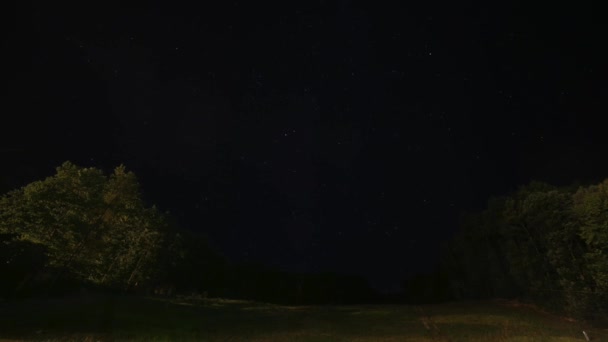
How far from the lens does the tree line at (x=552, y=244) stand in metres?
50.4

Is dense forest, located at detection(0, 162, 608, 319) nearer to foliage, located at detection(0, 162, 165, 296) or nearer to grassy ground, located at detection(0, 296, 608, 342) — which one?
foliage, located at detection(0, 162, 165, 296)

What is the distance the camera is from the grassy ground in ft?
111

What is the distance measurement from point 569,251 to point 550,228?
3.07 meters

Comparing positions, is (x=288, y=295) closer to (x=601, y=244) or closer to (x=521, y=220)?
(x=521, y=220)

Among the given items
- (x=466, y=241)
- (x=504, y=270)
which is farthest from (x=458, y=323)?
(x=466, y=241)

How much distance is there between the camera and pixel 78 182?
58.5 meters

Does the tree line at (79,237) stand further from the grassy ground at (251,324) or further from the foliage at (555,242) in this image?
the foliage at (555,242)

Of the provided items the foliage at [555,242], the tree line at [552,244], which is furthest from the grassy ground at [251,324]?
the tree line at [552,244]

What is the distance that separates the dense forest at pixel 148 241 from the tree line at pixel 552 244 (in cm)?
11

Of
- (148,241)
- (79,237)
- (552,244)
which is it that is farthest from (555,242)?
(79,237)

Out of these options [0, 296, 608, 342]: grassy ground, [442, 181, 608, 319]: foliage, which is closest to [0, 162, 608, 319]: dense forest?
[442, 181, 608, 319]: foliage

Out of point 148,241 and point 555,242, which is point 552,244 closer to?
point 555,242

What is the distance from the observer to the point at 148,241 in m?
71.7

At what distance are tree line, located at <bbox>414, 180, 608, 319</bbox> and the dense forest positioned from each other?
0.35ft
